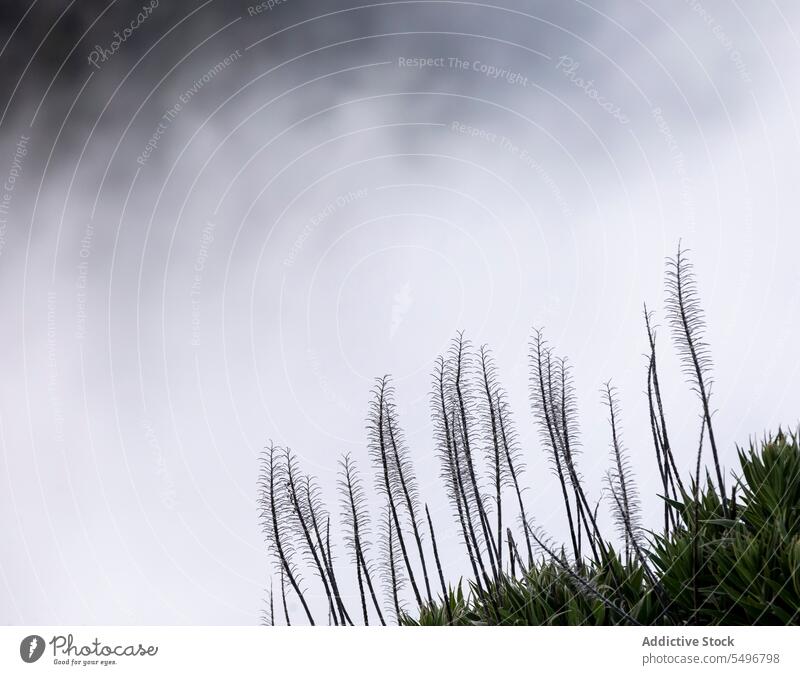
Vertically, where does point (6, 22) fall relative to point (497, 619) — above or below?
above

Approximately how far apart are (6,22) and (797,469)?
3842mm

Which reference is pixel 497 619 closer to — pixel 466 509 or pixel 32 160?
pixel 466 509

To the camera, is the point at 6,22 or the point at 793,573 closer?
the point at 793,573

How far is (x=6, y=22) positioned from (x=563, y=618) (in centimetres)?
346

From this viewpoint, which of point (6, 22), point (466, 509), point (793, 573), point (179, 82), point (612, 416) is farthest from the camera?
point (179, 82)

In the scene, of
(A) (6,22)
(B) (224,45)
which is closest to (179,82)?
(B) (224,45)

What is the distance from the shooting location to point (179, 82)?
10.7ft

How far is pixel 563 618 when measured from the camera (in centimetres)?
277

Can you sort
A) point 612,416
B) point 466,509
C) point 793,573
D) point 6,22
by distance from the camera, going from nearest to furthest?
point 793,573 < point 466,509 < point 612,416 < point 6,22
